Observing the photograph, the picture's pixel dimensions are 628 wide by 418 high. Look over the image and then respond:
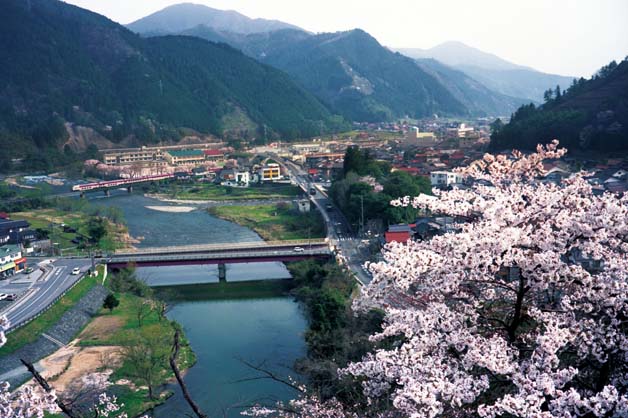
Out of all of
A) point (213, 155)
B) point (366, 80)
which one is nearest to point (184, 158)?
point (213, 155)

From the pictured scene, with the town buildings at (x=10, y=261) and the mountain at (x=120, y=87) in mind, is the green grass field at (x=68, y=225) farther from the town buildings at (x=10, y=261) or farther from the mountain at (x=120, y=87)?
the mountain at (x=120, y=87)

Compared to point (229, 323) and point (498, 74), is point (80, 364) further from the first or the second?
point (498, 74)

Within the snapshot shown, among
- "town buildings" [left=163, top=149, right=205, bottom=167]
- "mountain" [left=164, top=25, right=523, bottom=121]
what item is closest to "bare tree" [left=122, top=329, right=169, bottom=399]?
"town buildings" [left=163, top=149, right=205, bottom=167]

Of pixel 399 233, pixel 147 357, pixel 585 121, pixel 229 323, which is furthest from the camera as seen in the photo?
pixel 585 121

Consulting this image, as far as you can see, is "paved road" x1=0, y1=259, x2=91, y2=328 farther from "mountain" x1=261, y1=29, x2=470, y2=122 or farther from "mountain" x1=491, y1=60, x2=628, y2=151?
"mountain" x1=261, y1=29, x2=470, y2=122

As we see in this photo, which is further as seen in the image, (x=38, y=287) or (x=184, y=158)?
(x=184, y=158)

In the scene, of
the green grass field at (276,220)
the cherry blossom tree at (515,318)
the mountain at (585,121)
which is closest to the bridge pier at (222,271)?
the green grass field at (276,220)
